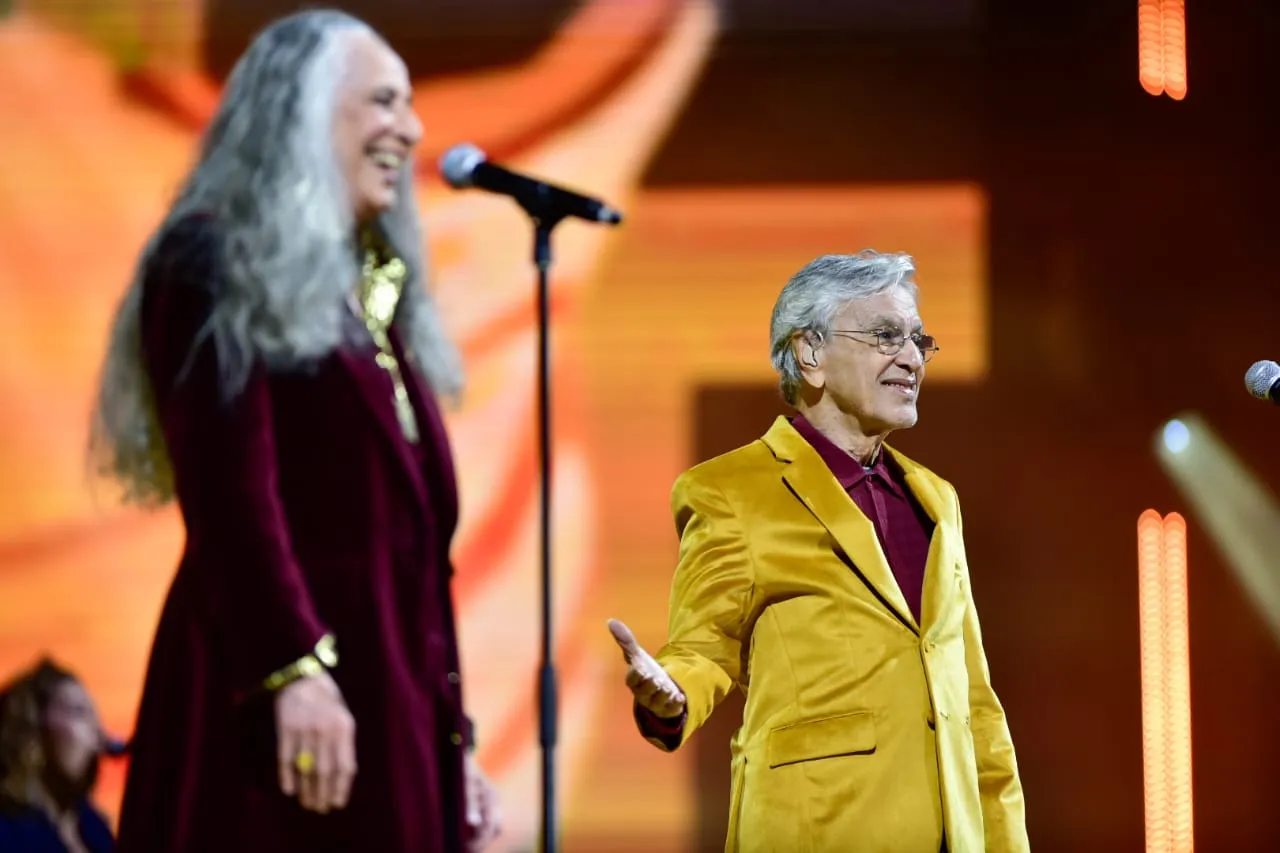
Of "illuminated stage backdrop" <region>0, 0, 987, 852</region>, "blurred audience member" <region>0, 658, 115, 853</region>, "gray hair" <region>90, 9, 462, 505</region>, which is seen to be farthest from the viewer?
"illuminated stage backdrop" <region>0, 0, 987, 852</region>

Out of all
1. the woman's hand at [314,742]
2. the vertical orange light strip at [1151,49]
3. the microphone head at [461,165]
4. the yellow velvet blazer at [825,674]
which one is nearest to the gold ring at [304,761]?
the woman's hand at [314,742]

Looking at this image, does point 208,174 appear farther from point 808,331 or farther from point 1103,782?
point 1103,782

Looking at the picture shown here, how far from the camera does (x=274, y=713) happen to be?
196 cm

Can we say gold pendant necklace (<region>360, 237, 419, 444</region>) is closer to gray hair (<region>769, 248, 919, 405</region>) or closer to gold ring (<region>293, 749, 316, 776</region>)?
gold ring (<region>293, 749, 316, 776</region>)

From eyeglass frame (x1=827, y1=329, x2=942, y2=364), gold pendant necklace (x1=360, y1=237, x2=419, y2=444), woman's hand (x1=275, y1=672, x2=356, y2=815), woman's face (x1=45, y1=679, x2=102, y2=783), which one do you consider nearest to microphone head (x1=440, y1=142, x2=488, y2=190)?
gold pendant necklace (x1=360, y1=237, x2=419, y2=444)

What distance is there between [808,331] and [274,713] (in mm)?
1098

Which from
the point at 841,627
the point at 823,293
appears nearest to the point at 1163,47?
the point at 823,293

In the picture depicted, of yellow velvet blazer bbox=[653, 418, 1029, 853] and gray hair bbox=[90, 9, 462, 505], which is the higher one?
gray hair bbox=[90, 9, 462, 505]

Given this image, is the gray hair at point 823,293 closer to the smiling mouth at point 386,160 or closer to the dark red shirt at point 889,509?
the dark red shirt at point 889,509

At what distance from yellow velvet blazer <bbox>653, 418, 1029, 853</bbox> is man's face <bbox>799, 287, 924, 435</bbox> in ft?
0.39

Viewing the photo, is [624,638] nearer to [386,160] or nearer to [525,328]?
[386,160]

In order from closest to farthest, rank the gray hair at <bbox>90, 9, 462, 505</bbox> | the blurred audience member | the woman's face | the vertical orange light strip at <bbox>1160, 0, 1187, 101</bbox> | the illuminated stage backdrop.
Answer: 1. the gray hair at <bbox>90, 9, 462, 505</bbox>
2. the blurred audience member
3. the woman's face
4. the illuminated stage backdrop
5. the vertical orange light strip at <bbox>1160, 0, 1187, 101</bbox>

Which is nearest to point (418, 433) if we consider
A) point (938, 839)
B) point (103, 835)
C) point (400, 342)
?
point (400, 342)

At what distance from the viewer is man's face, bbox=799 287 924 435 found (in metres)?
2.55
